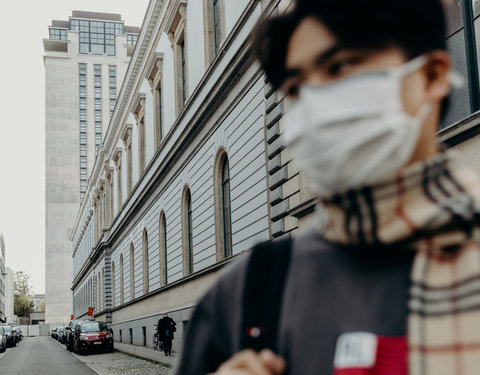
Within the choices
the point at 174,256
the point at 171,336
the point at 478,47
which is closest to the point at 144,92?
the point at 174,256

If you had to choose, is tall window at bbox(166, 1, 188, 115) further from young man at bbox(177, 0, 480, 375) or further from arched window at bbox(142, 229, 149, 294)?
young man at bbox(177, 0, 480, 375)

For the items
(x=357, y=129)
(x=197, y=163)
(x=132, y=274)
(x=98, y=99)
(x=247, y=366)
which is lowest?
(x=247, y=366)

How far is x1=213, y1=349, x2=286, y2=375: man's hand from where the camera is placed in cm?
138

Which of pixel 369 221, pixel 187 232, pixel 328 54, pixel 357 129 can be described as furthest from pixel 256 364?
pixel 187 232

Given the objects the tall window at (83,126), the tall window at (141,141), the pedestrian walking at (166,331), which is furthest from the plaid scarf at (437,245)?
the tall window at (83,126)

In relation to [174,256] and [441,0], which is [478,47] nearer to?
[441,0]

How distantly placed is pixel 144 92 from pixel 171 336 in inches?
569

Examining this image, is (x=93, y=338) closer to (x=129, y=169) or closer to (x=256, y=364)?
(x=129, y=169)

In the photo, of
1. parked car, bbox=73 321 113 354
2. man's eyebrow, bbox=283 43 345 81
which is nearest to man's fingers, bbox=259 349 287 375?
man's eyebrow, bbox=283 43 345 81

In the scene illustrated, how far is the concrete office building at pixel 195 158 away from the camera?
15555 mm

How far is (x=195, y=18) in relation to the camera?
77.5 feet

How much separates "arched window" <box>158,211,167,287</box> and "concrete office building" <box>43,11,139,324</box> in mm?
82339

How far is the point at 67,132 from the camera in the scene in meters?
111

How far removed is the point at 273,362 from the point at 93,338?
33765 millimetres
